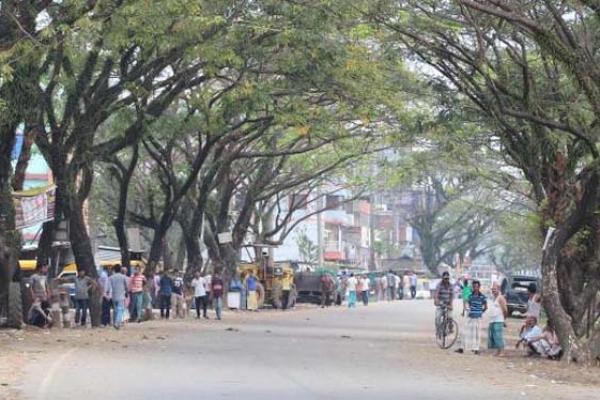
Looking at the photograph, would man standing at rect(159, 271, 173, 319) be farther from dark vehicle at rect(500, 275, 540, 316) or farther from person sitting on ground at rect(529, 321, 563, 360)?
dark vehicle at rect(500, 275, 540, 316)

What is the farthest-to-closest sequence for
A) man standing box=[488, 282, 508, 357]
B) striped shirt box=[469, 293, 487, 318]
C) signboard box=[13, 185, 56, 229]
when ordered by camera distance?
signboard box=[13, 185, 56, 229] → man standing box=[488, 282, 508, 357] → striped shirt box=[469, 293, 487, 318]

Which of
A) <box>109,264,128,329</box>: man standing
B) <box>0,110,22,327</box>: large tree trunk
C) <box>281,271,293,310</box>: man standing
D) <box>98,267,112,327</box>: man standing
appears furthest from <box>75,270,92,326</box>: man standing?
<box>281,271,293,310</box>: man standing

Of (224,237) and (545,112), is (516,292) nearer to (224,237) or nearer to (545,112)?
(224,237)

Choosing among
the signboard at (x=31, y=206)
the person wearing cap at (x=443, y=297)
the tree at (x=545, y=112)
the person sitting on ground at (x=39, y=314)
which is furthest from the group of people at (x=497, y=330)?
the person sitting on ground at (x=39, y=314)

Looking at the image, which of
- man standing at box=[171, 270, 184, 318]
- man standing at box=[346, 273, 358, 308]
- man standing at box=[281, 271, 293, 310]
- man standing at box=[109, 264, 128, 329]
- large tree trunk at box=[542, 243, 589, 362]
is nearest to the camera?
large tree trunk at box=[542, 243, 589, 362]

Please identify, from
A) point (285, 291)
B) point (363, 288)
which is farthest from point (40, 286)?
point (363, 288)

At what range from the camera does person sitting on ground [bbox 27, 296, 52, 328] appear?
28.8 m

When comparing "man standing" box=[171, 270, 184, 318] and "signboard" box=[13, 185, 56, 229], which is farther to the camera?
"man standing" box=[171, 270, 184, 318]

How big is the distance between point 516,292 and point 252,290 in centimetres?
1144

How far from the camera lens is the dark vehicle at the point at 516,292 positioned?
160 feet

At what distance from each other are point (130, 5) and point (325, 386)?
9.13 metres

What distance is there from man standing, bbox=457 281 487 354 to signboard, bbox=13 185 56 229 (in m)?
9.91

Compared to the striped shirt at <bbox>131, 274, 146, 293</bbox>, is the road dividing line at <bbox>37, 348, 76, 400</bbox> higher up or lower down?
lower down

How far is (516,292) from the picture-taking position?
4897 centimetres
